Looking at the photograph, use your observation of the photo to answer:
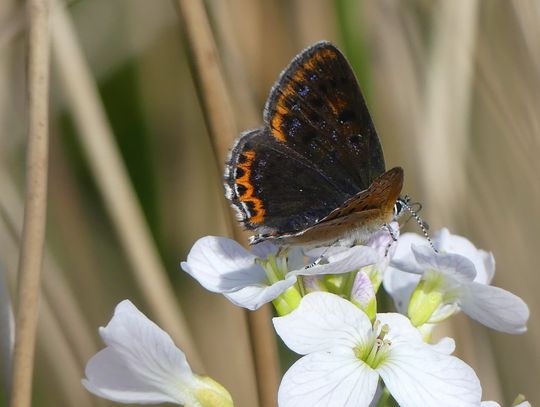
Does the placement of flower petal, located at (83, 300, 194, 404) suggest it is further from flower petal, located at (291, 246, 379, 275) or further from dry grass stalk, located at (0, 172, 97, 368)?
dry grass stalk, located at (0, 172, 97, 368)

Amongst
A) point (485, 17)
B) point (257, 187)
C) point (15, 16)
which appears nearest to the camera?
point (257, 187)

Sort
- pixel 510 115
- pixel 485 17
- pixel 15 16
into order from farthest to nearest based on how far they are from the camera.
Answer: pixel 485 17
pixel 510 115
pixel 15 16

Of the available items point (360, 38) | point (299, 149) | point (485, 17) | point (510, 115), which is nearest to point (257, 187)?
point (299, 149)

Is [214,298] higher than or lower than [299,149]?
lower

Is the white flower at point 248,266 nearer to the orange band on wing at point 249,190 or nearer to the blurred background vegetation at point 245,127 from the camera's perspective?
the orange band on wing at point 249,190

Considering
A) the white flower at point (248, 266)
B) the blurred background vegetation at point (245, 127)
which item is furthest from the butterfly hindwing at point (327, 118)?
the blurred background vegetation at point (245, 127)

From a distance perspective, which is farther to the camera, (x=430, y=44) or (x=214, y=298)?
(x=214, y=298)

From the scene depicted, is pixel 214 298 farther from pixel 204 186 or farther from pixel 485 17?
pixel 485 17
